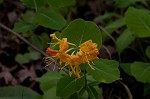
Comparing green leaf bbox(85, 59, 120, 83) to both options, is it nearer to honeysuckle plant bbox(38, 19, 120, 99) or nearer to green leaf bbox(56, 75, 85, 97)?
honeysuckle plant bbox(38, 19, 120, 99)

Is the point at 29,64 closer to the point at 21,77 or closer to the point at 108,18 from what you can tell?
the point at 21,77

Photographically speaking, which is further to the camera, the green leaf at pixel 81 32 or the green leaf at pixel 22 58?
the green leaf at pixel 22 58

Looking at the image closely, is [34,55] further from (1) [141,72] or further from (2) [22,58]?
(1) [141,72]

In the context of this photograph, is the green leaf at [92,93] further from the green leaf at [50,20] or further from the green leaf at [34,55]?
the green leaf at [34,55]

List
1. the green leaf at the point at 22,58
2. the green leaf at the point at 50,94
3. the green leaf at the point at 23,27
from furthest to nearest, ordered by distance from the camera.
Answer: the green leaf at the point at 22,58 < the green leaf at the point at 23,27 < the green leaf at the point at 50,94

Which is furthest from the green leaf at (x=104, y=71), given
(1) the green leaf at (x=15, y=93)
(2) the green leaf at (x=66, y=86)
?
(1) the green leaf at (x=15, y=93)

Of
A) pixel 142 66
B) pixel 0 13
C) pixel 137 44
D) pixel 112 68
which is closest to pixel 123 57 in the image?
pixel 137 44

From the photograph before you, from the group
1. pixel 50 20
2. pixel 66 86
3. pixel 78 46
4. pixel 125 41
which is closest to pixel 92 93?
pixel 66 86

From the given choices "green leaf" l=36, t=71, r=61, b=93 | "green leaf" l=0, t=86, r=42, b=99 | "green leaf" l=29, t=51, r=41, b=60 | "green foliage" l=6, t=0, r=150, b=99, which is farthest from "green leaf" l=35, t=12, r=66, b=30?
"green leaf" l=29, t=51, r=41, b=60
